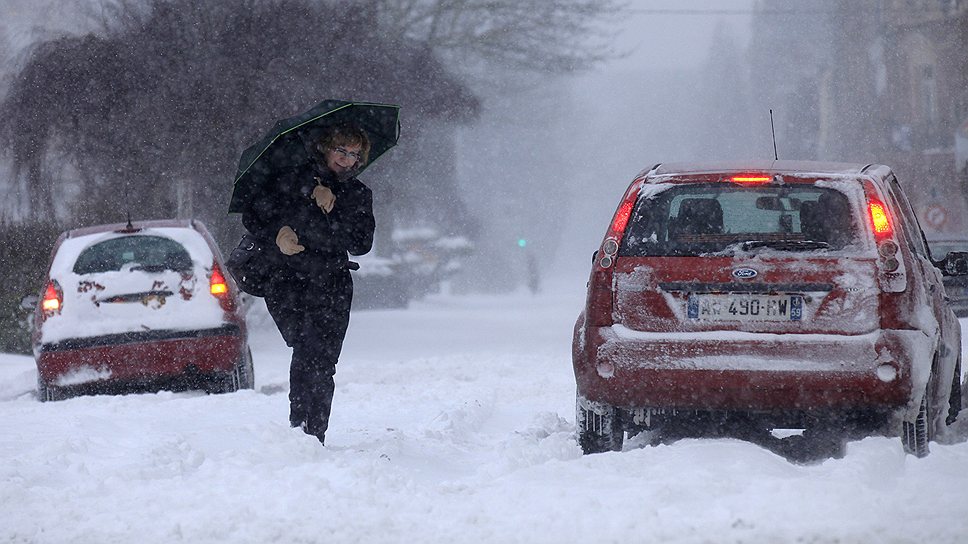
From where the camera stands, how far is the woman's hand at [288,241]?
679 centimetres

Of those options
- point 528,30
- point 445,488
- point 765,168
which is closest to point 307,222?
point 445,488

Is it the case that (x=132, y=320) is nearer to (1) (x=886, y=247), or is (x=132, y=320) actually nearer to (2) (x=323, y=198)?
(2) (x=323, y=198)

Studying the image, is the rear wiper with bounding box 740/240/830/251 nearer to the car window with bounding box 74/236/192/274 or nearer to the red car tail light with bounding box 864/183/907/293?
the red car tail light with bounding box 864/183/907/293

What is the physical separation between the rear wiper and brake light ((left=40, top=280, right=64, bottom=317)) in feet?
20.0

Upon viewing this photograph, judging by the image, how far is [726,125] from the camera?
353ft

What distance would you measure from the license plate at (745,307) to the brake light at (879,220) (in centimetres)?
47

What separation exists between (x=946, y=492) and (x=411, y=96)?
17067mm

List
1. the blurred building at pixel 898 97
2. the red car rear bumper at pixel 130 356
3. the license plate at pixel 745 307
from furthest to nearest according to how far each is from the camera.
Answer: the blurred building at pixel 898 97 < the red car rear bumper at pixel 130 356 < the license plate at pixel 745 307

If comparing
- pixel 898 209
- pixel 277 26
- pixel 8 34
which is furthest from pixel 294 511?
pixel 8 34

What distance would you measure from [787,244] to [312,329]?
89.0 inches

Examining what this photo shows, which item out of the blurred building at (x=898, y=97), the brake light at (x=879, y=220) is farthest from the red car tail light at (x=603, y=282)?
the blurred building at (x=898, y=97)

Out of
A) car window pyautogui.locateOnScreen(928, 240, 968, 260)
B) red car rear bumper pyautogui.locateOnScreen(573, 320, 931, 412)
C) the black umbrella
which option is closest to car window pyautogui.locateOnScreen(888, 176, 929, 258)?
red car rear bumper pyautogui.locateOnScreen(573, 320, 931, 412)

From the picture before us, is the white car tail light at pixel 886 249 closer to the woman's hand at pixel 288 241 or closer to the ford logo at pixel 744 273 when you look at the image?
the ford logo at pixel 744 273

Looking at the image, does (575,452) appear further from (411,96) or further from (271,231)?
(411,96)
